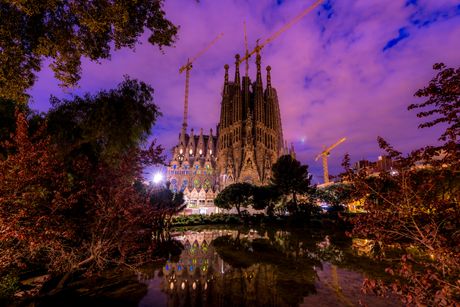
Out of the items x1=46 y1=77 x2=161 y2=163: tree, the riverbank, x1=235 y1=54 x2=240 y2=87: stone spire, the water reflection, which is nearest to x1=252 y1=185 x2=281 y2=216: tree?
the water reflection

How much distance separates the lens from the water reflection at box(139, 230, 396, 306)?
684 centimetres

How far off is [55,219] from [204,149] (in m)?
88.8

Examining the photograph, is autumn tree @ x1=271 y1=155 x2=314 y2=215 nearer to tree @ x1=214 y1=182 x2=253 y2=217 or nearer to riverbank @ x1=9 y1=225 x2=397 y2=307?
tree @ x1=214 y1=182 x2=253 y2=217

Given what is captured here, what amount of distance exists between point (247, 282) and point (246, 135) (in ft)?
240

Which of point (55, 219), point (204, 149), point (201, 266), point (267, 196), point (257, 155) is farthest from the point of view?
point (204, 149)

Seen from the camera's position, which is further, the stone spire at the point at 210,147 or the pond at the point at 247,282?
the stone spire at the point at 210,147

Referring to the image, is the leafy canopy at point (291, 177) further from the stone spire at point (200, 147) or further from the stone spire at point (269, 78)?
the stone spire at point (269, 78)

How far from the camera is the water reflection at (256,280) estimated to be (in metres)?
6.84

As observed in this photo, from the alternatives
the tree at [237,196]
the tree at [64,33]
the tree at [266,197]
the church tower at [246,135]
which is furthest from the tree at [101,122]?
the church tower at [246,135]

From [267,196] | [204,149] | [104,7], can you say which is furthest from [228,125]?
[104,7]

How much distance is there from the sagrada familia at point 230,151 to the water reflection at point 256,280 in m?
55.4

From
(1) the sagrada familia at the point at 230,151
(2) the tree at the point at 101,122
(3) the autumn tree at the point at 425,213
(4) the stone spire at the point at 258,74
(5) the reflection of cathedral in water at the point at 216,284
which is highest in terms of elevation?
(4) the stone spire at the point at 258,74

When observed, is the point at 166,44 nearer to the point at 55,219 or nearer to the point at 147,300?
the point at 55,219

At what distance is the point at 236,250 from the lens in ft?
47.3
